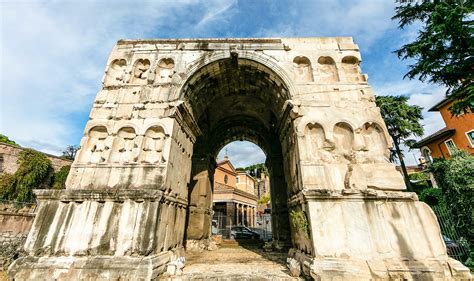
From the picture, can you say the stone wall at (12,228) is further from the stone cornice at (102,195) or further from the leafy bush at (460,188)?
the leafy bush at (460,188)

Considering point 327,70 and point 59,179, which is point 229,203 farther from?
point 327,70

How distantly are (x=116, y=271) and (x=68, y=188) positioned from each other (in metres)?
2.79

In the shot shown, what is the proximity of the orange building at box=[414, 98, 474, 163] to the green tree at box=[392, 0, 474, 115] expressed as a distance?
30.8 ft

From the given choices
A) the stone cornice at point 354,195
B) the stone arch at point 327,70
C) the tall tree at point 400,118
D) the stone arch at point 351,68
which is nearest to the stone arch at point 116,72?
the stone arch at point 327,70

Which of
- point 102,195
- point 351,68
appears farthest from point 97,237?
point 351,68

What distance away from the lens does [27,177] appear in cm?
2095

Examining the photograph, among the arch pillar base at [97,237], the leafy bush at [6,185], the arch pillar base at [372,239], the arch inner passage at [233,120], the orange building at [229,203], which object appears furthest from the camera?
the orange building at [229,203]

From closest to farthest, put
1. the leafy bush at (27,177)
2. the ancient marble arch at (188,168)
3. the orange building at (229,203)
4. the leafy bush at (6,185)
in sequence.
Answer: the ancient marble arch at (188,168)
the leafy bush at (6,185)
the leafy bush at (27,177)
the orange building at (229,203)

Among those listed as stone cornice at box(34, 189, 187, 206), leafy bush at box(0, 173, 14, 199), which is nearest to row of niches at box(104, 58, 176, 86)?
stone cornice at box(34, 189, 187, 206)

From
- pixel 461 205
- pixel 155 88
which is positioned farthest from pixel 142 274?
pixel 461 205

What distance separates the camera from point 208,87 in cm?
834

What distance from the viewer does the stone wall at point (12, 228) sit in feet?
44.8

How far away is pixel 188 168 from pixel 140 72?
13.6 feet

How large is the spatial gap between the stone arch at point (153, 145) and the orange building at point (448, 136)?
21366 millimetres
